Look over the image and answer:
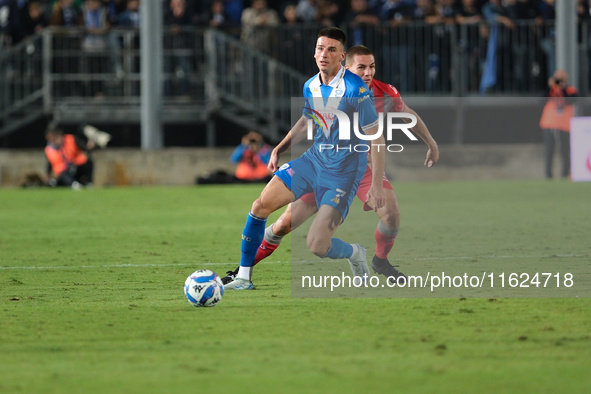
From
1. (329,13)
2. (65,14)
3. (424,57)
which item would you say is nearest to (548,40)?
(424,57)

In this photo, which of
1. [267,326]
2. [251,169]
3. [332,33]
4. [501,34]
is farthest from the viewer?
[501,34]

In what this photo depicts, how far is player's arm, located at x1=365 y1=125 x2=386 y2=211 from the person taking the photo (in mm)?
7594

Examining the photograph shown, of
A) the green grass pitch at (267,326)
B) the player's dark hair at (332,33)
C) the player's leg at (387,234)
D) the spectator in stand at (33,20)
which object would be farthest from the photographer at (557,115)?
the player's dark hair at (332,33)

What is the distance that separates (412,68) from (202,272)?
14.5m

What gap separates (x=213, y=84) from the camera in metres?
21.8

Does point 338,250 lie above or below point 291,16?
below

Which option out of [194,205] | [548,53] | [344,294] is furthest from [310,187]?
[548,53]

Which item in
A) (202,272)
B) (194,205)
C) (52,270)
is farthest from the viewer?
(194,205)

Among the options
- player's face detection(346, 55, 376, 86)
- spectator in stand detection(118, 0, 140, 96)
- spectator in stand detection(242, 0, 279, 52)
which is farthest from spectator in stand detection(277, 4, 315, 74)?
player's face detection(346, 55, 376, 86)

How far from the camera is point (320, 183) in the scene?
7750 mm

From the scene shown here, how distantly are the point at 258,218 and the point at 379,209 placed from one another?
85cm

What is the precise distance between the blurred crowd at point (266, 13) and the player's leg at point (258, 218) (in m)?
13.6

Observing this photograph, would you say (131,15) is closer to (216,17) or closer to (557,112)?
(216,17)

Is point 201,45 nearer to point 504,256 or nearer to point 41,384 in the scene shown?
point 504,256
